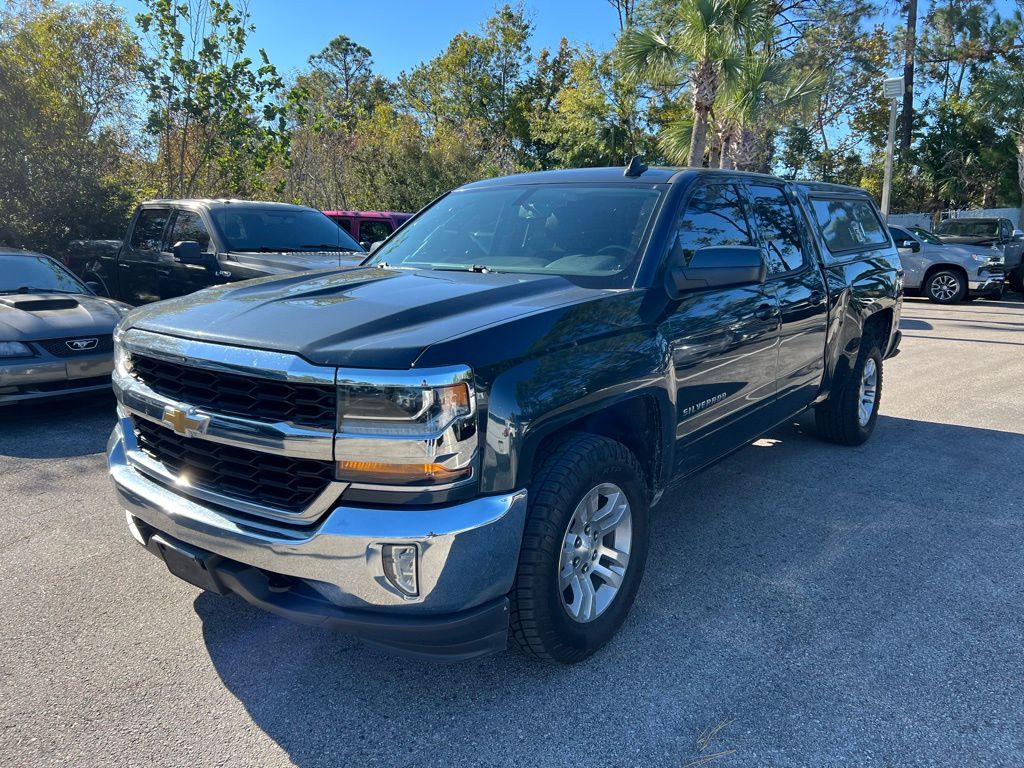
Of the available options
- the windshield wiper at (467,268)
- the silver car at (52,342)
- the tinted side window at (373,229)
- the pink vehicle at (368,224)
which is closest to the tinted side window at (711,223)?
the windshield wiper at (467,268)

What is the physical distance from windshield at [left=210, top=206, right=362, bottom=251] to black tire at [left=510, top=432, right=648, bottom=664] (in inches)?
232

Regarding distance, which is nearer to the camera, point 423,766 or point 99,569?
point 423,766

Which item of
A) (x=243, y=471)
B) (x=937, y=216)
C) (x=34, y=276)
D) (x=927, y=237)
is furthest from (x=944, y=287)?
(x=243, y=471)

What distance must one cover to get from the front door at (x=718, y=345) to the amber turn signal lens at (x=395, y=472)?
4.37ft

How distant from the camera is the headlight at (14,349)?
5.82m

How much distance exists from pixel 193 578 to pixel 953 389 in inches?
313

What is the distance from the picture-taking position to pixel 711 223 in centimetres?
381

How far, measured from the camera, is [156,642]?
302cm

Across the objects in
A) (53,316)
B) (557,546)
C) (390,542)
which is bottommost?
(557,546)

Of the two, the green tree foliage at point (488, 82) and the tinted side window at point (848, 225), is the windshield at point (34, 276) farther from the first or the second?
the green tree foliage at point (488, 82)

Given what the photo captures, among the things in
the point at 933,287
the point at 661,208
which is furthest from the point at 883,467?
the point at 933,287

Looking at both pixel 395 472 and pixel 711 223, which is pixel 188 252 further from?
pixel 395 472

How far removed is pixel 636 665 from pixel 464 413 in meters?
1.34

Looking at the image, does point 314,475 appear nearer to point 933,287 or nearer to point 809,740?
point 809,740
